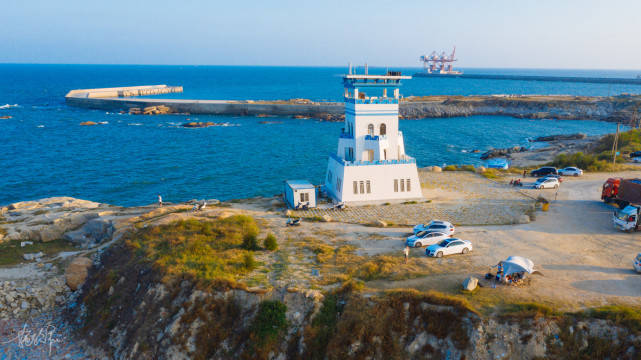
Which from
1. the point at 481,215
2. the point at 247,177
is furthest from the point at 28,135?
the point at 481,215

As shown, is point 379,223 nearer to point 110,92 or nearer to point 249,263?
point 249,263

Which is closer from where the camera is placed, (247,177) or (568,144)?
(247,177)

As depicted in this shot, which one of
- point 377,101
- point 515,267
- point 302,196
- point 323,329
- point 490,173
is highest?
point 377,101

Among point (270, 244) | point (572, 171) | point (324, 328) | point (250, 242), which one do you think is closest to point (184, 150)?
point (250, 242)

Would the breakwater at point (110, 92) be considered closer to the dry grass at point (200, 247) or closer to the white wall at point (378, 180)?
the dry grass at point (200, 247)

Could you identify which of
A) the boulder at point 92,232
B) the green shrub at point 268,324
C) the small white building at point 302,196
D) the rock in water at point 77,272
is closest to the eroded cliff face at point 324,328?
the green shrub at point 268,324

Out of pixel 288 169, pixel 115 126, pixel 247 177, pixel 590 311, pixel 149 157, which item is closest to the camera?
pixel 590 311

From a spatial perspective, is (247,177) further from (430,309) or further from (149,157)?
(430,309)
